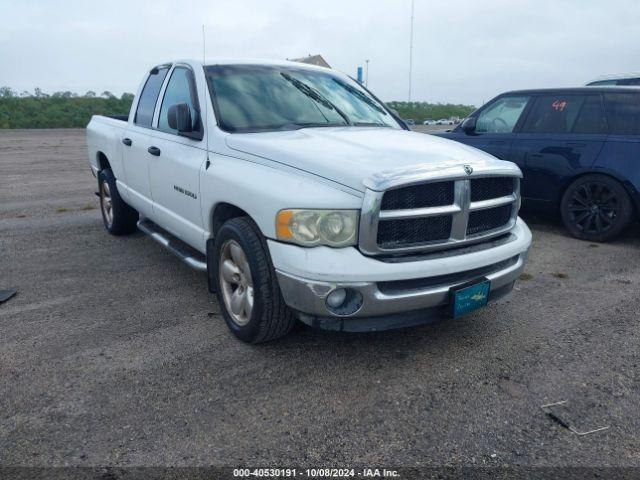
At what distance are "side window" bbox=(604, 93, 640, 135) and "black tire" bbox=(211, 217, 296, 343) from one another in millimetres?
4739

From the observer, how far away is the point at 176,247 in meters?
4.50

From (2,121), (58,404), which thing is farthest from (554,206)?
(2,121)

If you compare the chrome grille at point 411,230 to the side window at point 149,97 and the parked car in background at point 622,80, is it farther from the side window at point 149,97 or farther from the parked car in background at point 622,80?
the parked car in background at point 622,80

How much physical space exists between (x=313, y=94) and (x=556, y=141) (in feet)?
11.8

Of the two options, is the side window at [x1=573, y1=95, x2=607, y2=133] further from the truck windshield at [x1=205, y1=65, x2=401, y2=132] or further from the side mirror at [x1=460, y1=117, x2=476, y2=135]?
the truck windshield at [x1=205, y1=65, x2=401, y2=132]

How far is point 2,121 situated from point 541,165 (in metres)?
34.2

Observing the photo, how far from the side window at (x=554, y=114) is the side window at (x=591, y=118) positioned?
6 cm

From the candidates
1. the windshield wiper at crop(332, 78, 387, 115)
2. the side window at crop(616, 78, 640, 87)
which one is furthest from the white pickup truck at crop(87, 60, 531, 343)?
the side window at crop(616, 78, 640, 87)

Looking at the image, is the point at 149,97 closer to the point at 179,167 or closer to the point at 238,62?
the point at 238,62

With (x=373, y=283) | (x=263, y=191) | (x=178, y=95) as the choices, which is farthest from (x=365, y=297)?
(x=178, y=95)

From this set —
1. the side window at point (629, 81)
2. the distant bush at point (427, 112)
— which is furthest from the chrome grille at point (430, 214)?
the distant bush at point (427, 112)

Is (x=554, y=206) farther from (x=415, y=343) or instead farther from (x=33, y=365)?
(x=33, y=365)

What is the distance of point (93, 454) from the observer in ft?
8.09

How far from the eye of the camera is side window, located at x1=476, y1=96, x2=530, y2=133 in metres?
6.98
